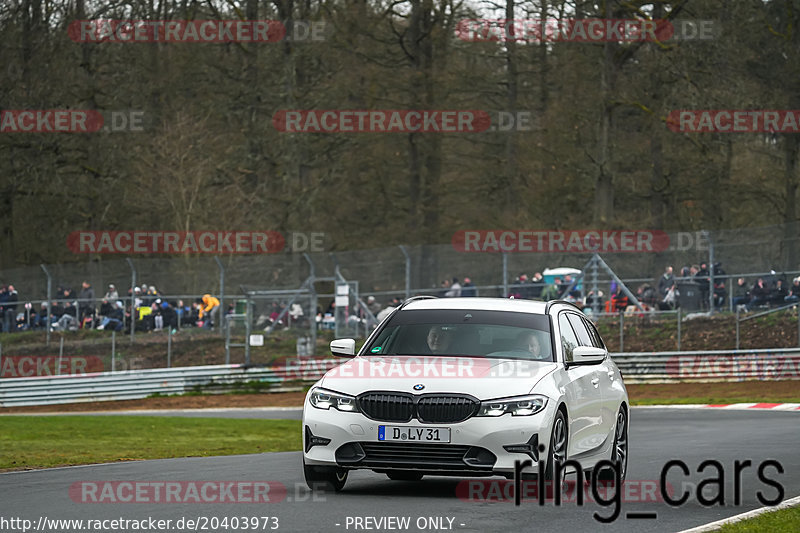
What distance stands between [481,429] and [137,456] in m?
7.74

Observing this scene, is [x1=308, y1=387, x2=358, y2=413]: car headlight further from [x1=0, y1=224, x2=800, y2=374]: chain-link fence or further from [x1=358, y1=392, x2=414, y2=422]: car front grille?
[x1=0, y1=224, x2=800, y2=374]: chain-link fence

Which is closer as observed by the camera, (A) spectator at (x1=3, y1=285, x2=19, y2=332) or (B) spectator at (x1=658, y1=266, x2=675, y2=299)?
(B) spectator at (x1=658, y1=266, x2=675, y2=299)

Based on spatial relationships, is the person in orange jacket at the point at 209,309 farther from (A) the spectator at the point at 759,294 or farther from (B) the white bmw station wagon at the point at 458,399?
(B) the white bmw station wagon at the point at 458,399

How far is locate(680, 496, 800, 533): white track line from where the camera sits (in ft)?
28.5

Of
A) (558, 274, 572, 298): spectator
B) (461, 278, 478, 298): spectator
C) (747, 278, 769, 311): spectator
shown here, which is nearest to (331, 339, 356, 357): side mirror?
(461, 278, 478, 298): spectator

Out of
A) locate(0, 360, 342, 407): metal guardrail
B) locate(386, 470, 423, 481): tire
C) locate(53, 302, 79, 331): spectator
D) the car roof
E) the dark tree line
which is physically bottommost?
locate(0, 360, 342, 407): metal guardrail

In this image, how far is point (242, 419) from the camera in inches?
1021

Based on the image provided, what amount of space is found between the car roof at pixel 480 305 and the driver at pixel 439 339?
301mm

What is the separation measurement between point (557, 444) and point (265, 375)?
24.8 meters

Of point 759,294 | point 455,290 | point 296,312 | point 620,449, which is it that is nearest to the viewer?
point 620,449

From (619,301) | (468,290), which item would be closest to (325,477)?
(468,290)

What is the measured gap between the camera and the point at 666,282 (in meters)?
33.8

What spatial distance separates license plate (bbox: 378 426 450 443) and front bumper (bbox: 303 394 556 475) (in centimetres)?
3

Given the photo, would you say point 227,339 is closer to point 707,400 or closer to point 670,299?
point 670,299
